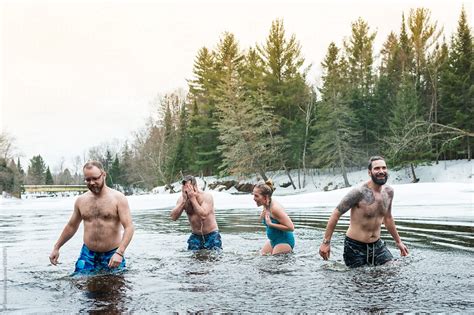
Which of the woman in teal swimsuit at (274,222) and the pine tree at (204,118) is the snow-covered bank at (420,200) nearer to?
the woman in teal swimsuit at (274,222)

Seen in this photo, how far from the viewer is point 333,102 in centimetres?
3822

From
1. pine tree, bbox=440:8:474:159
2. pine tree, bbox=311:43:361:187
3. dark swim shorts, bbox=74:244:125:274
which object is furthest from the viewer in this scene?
pine tree, bbox=311:43:361:187

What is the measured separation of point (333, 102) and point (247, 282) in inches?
1350

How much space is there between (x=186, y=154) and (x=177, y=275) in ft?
149

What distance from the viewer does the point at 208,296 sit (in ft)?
15.4

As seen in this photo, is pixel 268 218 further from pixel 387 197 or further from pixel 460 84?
pixel 460 84

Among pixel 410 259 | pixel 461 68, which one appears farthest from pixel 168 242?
pixel 461 68

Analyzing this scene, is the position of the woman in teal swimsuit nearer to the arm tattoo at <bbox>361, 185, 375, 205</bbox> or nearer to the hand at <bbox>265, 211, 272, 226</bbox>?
the hand at <bbox>265, 211, 272, 226</bbox>

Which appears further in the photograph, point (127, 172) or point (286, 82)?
point (127, 172)

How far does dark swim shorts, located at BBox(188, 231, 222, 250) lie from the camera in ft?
26.8

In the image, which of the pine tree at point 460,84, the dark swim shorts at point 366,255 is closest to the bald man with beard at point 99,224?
the dark swim shorts at point 366,255

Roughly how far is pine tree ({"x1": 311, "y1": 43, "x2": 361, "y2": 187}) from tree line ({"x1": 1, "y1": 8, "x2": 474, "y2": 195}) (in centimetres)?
9

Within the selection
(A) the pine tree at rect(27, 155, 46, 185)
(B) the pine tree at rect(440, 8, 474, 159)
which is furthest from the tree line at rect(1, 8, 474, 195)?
(A) the pine tree at rect(27, 155, 46, 185)

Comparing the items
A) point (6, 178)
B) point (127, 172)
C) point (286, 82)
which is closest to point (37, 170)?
point (127, 172)
